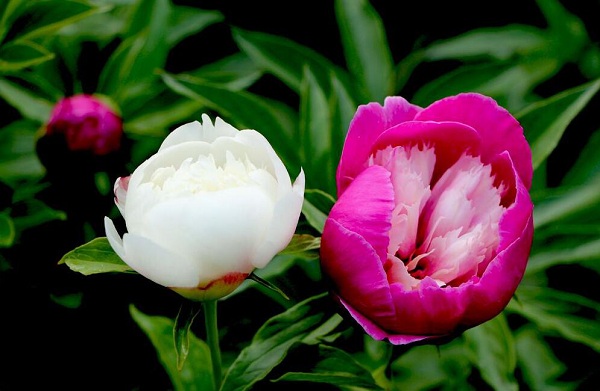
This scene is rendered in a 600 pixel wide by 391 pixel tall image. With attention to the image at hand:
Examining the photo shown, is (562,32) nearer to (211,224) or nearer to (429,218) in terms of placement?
(429,218)

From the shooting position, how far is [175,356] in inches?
32.8

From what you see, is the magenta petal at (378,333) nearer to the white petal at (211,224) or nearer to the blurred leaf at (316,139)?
the white petal at (211,224)

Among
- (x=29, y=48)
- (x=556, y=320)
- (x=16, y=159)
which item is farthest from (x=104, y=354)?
(x=556, y=320)

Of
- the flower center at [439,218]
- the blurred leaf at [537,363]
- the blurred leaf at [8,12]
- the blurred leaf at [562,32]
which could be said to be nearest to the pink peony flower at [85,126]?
the blurred leaf at [8,12]

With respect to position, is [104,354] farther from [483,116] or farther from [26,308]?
[483,116]

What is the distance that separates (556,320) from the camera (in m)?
0.88

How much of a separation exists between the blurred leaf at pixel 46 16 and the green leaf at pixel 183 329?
449 mm

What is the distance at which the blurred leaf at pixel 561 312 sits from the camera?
34.0 inches

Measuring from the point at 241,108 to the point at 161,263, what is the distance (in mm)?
423

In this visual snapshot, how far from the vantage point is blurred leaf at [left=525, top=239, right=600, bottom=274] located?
0.87 m

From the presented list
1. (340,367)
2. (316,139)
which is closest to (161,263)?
(340,367)

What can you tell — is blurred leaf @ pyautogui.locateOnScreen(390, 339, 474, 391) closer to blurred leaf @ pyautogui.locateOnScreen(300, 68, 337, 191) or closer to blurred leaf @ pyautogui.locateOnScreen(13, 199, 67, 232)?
blurred leaf @ pyautogui.locateOnScreen(300, 68, 337, 191)

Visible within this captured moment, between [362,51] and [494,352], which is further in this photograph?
[362,51]

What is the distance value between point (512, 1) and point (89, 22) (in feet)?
2.20
